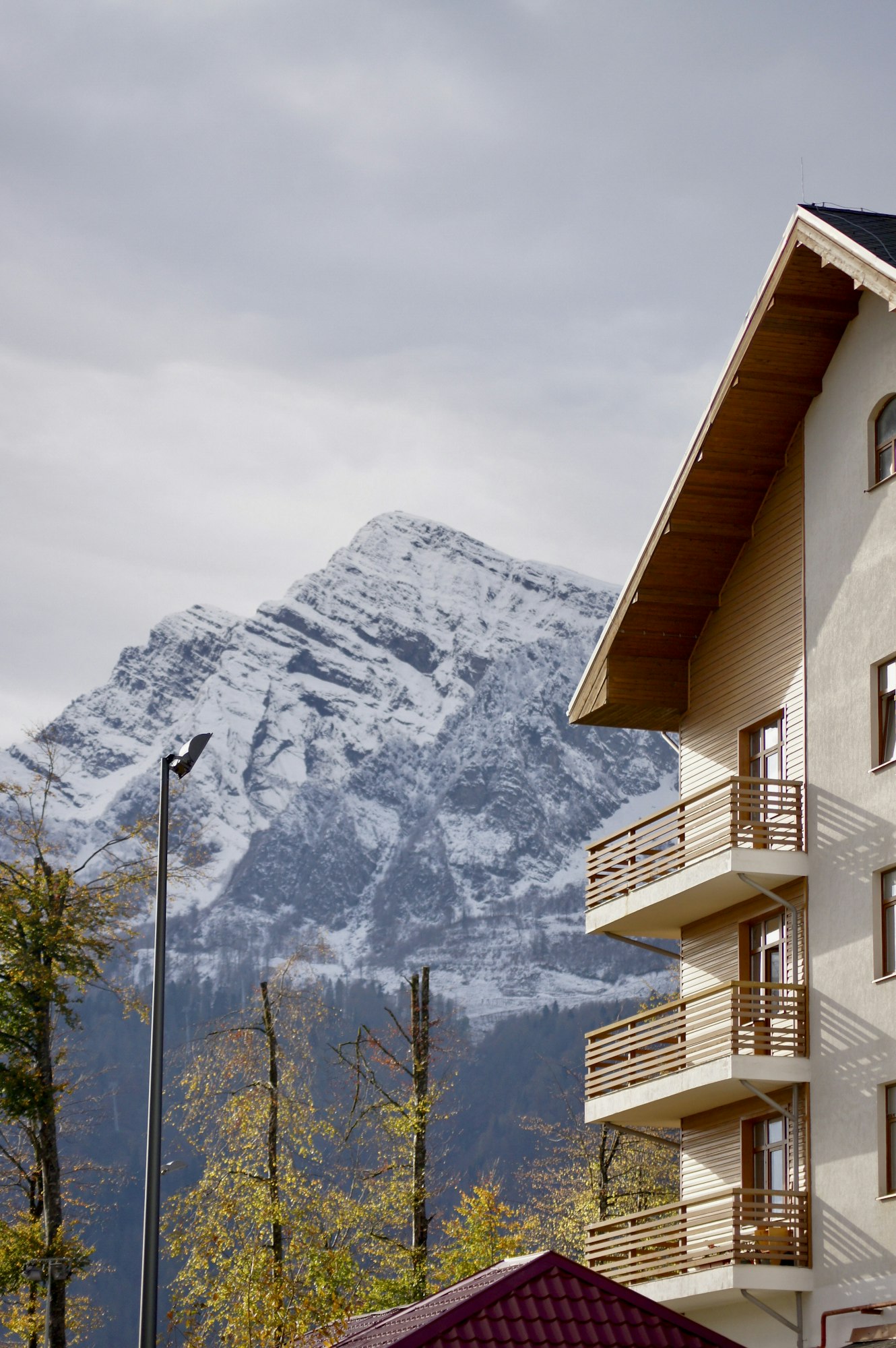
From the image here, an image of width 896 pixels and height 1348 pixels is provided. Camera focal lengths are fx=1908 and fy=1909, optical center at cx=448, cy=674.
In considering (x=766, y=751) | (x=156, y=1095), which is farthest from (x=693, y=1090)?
(x=156, y=1095)

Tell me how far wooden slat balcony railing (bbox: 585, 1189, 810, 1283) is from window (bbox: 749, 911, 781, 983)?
3.48 metres

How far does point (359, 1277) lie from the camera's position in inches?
1806

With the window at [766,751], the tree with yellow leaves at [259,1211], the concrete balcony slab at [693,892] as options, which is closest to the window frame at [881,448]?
the window at [766,751]

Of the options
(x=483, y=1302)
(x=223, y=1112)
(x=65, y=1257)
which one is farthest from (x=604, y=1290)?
(x=223, y=1112)

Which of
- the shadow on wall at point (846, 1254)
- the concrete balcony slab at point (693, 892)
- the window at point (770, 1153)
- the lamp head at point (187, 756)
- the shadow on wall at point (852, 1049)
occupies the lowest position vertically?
the shadow on wall at point (846, 1254)

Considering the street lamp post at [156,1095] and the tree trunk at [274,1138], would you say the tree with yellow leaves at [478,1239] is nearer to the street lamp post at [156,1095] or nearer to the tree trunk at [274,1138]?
the tree trunk at [274,1138]

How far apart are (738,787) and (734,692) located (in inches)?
96.7

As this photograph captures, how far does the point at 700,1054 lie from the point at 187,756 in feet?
34.6

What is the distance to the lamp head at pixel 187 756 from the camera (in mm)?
26094

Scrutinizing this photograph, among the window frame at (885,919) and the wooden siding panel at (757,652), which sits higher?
the wooden siding panel at (757,652)

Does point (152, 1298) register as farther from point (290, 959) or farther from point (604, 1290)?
point (290, 959)

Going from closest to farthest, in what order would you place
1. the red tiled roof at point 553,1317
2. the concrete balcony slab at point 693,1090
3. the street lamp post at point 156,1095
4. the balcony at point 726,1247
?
1. the red tiled roof at point 553,1317
2. the street lamp post at point 156,1095
3. the balcony at point 726,1247
4. the concrete balcony slab at point 693,1090

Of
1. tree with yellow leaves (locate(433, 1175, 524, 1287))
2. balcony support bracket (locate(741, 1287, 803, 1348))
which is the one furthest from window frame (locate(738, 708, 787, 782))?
tree with yellow leaves (locate(433, 1175, 524, 1287))

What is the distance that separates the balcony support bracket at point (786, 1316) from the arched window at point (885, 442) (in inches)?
483
